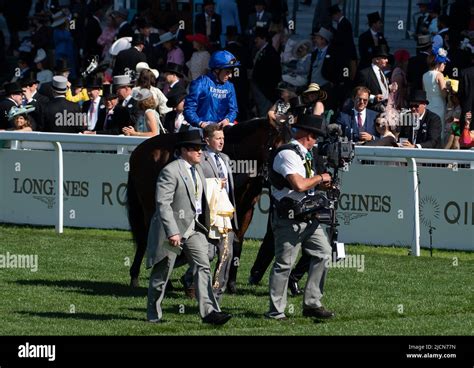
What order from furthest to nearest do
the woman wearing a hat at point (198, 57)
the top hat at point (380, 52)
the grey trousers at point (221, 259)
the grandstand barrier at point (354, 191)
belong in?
the woman wearing a hat at point (198, 57)
the top hat at point (380, 52)
the grandstand barrier at point (354, 191)
the grey trousers at point (221, 259)

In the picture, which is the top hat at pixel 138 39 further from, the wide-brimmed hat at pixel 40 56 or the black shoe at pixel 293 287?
the black shoe at pixel 293 287

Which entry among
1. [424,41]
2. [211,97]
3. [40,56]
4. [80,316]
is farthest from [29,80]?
[80,316]

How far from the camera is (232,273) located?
14164 millimetres

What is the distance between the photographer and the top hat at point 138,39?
22891mm

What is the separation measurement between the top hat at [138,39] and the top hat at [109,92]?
2391mm

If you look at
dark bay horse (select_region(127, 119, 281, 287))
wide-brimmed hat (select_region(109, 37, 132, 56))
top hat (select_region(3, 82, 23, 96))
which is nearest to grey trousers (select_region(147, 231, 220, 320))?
dark bay horse (select_region(127, 119, 281, 287))

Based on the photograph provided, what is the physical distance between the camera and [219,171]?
13.2 metres

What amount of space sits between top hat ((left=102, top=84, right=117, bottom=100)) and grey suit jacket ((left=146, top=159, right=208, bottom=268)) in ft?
24.6

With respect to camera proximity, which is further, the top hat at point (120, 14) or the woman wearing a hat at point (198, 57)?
the top hat at point (120, 14)

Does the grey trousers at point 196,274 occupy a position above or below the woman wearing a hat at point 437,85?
below

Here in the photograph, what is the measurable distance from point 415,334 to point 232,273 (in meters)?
2.85
